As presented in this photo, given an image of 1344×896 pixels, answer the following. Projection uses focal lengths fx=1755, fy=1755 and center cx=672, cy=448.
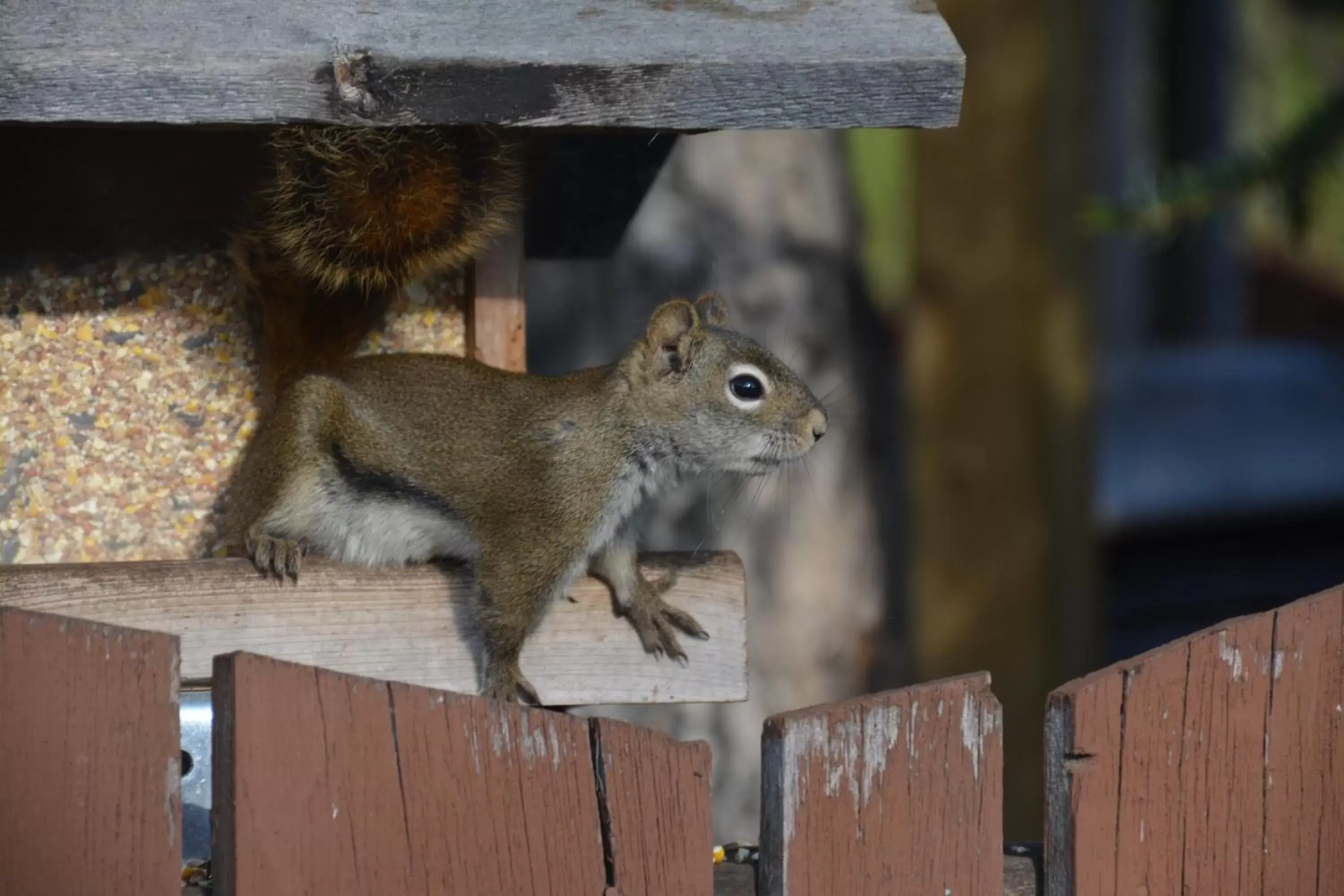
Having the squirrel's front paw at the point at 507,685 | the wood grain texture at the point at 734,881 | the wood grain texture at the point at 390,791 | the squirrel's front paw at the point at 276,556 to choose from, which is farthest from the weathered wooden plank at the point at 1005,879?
the squirrel's front paw at the point at 276,556

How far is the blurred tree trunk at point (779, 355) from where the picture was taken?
3.29 meters

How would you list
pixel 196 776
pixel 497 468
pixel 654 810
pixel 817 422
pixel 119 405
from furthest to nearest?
pixel 817 422, pixel 497 468, pixel 119 405, pixel 196 776, pixel 654 810

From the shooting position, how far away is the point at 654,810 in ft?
4.27

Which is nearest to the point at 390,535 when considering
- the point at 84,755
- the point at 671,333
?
the point at 671,333

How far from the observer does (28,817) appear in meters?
1.18

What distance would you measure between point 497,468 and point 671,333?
0.29m

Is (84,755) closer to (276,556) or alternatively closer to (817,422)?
(276,556)

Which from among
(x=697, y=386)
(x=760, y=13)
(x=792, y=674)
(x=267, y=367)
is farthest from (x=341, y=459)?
(x=792, y=674)

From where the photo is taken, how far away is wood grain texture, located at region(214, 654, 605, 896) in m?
1.20

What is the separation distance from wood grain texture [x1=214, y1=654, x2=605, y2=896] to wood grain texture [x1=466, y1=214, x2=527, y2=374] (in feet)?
2.53

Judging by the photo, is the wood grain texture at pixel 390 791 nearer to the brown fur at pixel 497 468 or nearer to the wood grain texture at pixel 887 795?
the wood grain texture at pixel 887 795

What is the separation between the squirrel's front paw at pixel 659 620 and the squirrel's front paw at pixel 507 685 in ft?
0.45

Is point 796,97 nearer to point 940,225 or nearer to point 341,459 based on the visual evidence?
point 341,459

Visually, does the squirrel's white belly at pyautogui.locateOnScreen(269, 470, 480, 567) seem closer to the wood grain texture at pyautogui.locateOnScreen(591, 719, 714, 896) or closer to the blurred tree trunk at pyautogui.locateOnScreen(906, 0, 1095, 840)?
the wood grain texture at pyautogui.locateOnScreen(591, 719, 714, 896)
